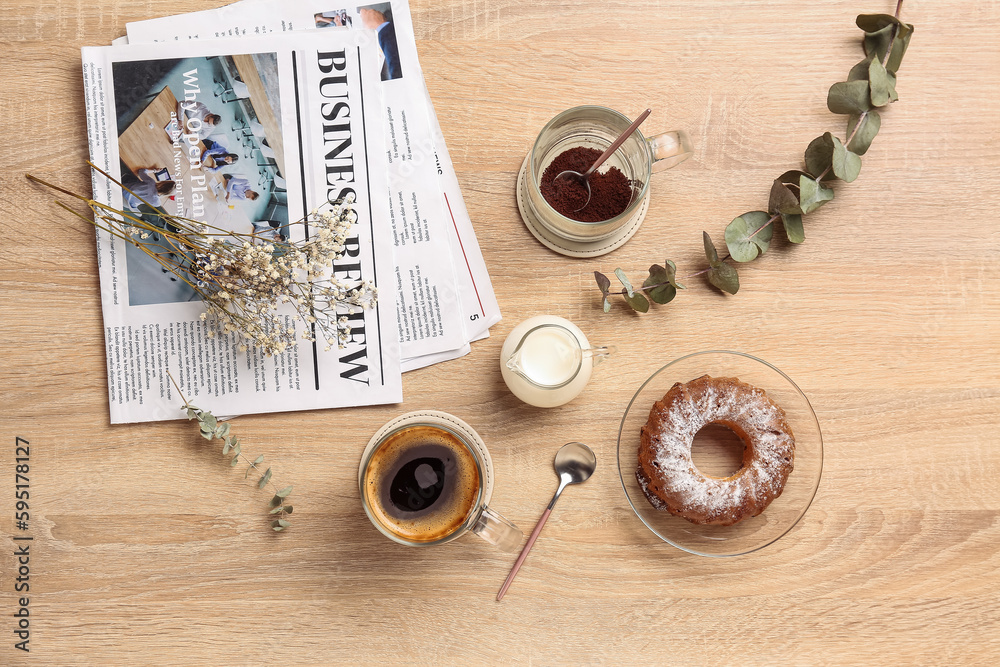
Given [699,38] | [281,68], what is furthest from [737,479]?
[281,68]

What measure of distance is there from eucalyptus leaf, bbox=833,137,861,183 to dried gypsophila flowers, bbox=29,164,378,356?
0.74m

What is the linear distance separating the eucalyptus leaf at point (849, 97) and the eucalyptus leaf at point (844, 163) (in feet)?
0.18

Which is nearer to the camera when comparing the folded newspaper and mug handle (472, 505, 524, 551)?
mug handle (472, 505, 524, 551)

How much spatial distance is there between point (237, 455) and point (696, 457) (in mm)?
726

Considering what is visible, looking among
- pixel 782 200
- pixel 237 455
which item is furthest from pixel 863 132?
pixel 237 455

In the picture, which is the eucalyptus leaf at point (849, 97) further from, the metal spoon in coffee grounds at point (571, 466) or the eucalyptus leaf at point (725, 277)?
the metal spoon in coffee grounds at point (571, 466)

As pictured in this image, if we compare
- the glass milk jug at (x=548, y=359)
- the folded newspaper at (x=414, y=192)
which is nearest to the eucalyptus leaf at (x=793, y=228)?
the glass milk jug at (x=548, y=359)

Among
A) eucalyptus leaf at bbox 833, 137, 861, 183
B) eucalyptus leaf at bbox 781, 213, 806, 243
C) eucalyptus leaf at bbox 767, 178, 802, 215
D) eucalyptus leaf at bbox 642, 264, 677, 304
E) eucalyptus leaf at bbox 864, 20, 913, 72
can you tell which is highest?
eucalyptus leaf at bbox 864, 20, 913, 72

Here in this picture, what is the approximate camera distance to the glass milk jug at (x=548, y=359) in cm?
98

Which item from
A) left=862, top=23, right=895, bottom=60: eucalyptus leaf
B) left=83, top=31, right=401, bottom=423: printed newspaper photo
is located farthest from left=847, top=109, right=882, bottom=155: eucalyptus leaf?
left=83, top=31, right=401, bottom=423: printed newspaper photo

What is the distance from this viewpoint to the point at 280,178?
1.06m

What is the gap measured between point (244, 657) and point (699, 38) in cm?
123

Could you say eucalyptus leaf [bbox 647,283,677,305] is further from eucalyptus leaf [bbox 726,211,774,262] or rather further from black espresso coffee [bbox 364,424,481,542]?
black espresso coffee [bbox 364,424,481,542]

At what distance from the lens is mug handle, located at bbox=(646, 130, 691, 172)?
98 centimetres
